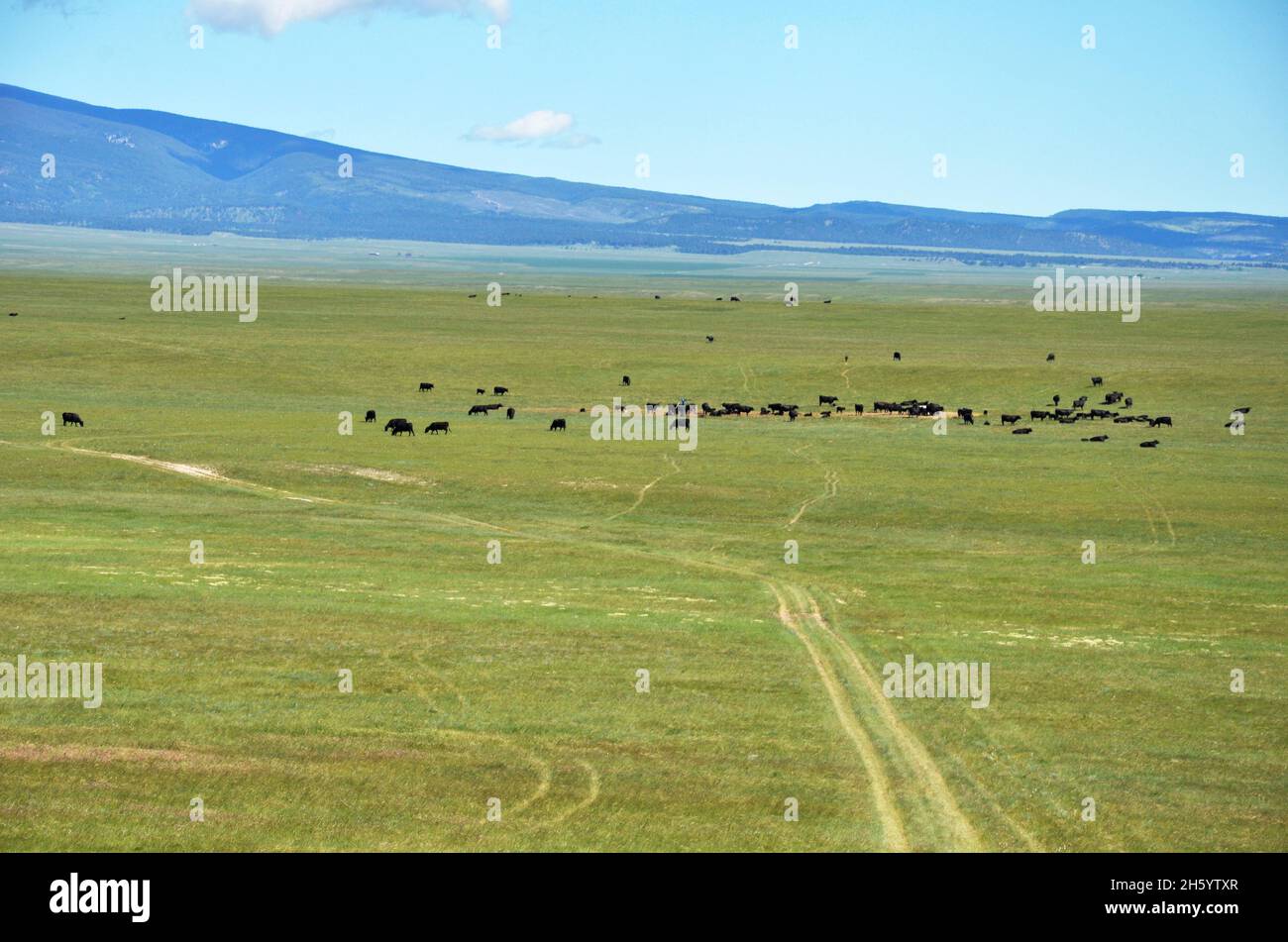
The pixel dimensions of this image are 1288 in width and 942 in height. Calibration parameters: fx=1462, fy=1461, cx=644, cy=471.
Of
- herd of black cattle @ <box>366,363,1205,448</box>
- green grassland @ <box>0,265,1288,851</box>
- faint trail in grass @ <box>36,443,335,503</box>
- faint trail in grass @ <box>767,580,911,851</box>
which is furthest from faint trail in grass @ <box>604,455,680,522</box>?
faint trail in grass @ <box>767,580,911,851</box>

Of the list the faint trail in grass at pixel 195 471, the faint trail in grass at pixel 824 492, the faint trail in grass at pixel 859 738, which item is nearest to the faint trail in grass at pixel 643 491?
the faint trail in grass at pixel 824 492

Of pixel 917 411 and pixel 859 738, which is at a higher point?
pixel 917 411

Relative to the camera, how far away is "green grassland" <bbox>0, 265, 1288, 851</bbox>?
82.8ft

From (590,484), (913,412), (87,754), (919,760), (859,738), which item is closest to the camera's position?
(87,754)

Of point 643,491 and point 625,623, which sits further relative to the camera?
point 643,491

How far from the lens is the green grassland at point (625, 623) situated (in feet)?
82.8

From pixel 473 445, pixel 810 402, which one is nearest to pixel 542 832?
pixel 473 445

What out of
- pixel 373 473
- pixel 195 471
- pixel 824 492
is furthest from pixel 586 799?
pixel 195 471

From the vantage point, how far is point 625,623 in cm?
3931

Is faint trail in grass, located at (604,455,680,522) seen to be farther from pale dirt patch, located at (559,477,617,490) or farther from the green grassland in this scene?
pale dirt patch, located at (559,477,617,490)

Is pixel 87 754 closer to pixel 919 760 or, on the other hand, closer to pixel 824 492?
pixel 919 760

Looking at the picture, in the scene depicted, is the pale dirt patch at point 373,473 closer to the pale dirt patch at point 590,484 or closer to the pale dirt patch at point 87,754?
the pale dirt patch at point 590,484

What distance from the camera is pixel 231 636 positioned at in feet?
117
